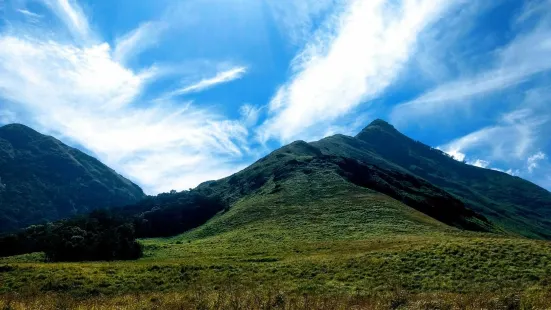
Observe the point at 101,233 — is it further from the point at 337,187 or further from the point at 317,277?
the point at 337,187

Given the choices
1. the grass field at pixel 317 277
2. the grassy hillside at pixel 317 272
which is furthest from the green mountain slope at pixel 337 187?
the grass field at pixel 317 277

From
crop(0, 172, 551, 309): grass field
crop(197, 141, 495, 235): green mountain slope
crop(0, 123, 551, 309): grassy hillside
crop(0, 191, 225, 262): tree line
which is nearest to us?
crop(0, 172, 551, 309): grass field

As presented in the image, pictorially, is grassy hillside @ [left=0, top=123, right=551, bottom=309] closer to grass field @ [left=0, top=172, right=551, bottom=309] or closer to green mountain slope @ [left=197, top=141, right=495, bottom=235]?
grass field @ [left=0, top=172, right=551, bottom=309]

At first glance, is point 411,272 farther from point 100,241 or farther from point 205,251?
point 100,241

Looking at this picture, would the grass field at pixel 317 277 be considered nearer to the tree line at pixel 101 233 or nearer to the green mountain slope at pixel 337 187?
the tree line at pixel 101 233

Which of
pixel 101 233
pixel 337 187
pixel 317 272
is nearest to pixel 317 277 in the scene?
pixel 317 272

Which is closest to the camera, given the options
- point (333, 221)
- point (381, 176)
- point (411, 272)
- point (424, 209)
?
point (411, 272)

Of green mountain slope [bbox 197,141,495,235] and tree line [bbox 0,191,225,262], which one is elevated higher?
green mountain slope [bbox 197,141,495,235]

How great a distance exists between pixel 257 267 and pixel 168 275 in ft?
30.7

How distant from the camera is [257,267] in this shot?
4297 cm

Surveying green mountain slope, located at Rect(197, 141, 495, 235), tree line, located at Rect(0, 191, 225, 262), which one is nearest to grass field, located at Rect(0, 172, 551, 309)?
tree line, located at Rect(0, 191, 225, 262)

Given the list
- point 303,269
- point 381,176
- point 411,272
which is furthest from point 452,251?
point 381,176

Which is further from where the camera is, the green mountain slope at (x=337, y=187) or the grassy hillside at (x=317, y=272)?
the green mountain slope at (x=337, y=187)

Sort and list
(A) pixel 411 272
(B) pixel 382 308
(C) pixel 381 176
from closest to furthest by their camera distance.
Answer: (B) pixel 382 308 < (A) pixel 411 272 < (C) pixel 381 176
